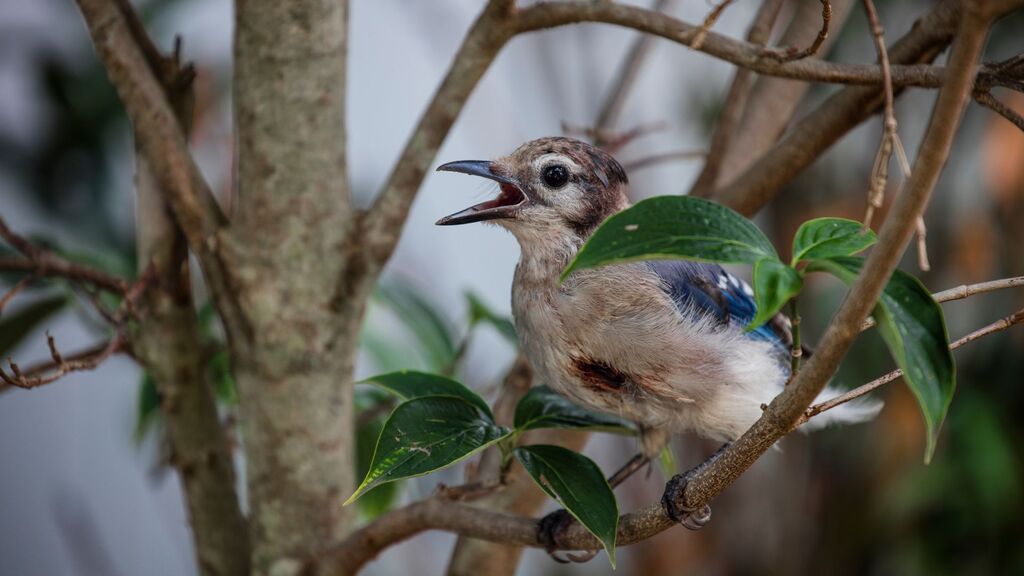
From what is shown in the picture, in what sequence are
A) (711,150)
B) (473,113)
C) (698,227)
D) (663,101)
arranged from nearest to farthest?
(698,227)
(711,150)
(473,113)
(663,101)

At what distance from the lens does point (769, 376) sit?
3.46 ft

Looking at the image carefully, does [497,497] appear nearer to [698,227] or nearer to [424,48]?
[698,227]

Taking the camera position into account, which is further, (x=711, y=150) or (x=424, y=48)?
(x=424, y=48)

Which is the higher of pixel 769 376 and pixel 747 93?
pixel 747 93

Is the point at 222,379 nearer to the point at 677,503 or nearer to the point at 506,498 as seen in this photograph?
the point at 506,498

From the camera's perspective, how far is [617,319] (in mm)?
965

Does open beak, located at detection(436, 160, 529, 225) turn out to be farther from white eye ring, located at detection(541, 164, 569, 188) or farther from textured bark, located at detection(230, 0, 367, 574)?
textured bark, located at detection(230, 0, 367, 574)

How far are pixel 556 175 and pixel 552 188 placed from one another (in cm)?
1

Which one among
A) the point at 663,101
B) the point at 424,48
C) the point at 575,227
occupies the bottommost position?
the point at 575,227

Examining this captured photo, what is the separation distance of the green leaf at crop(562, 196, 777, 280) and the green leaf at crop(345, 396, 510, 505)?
240 millimetres

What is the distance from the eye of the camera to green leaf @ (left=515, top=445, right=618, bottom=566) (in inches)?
30.9

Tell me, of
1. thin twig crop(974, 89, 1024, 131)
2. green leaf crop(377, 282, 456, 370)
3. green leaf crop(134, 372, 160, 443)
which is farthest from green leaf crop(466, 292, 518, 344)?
Result: thin twig crop(974, 89, 1024, 131)

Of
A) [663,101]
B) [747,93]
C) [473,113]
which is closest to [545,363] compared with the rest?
[747,93]

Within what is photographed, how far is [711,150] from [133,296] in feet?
2.26
